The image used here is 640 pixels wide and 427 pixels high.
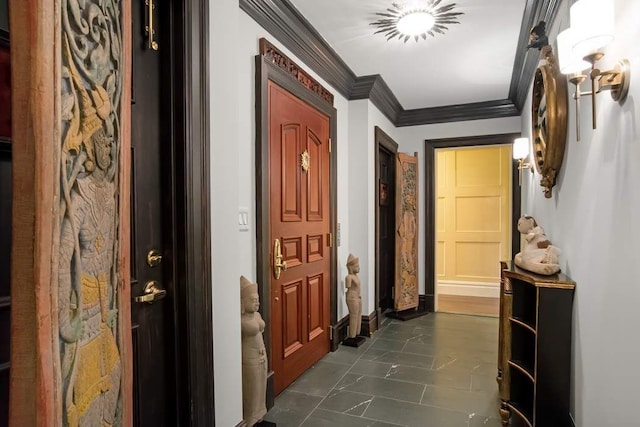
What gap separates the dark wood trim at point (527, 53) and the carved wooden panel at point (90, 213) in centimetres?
241

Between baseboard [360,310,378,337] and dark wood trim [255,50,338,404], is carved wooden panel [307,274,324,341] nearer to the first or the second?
dark wood trim [255,50,338,404]

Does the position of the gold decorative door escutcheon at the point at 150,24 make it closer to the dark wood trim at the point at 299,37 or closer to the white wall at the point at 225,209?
the white wall at the point at 225,209

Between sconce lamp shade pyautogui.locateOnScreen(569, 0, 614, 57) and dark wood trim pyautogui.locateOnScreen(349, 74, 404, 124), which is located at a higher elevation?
dark wood trim pyautogui.locateOnScreen(349, 74, 404, 124)

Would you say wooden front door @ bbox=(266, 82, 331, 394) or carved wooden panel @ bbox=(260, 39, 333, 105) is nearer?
carved wooden panel @ bbox=(260, 39, 333, 105)

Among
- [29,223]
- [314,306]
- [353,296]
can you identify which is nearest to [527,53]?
[353,296]

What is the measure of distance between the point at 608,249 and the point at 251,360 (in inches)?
67.8

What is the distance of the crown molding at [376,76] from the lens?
2.28m

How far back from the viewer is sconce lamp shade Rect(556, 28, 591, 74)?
4.37 feet

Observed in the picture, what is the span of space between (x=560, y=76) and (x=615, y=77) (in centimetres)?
88

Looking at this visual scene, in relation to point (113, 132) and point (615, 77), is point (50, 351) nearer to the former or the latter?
point (113, 132)

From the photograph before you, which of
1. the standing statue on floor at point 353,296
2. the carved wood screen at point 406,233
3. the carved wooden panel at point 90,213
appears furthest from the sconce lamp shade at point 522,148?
the carved wooden panel at point 90,213

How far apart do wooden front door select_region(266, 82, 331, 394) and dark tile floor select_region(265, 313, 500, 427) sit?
213 millimetres

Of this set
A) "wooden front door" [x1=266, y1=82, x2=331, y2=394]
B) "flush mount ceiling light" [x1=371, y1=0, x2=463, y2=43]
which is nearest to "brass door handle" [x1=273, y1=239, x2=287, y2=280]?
"wooden front door" [x1=266, y1=82, x2=331, y2=394]

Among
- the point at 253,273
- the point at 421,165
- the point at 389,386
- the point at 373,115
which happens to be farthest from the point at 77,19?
the point at 421,165
